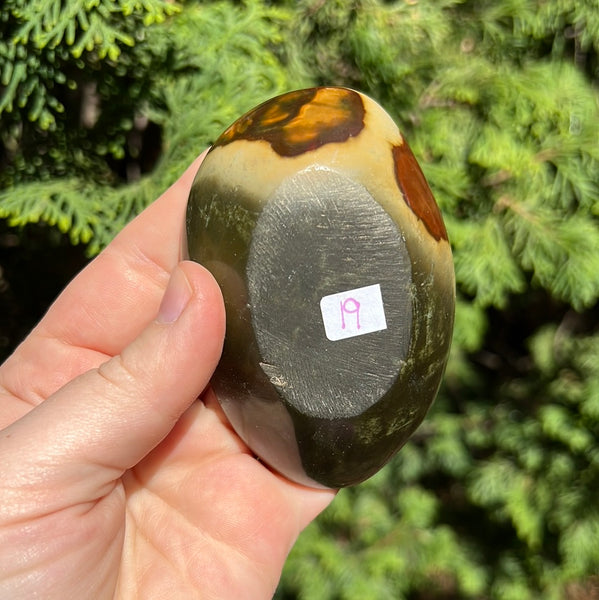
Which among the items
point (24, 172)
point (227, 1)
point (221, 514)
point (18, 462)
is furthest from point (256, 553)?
point (227, 1)

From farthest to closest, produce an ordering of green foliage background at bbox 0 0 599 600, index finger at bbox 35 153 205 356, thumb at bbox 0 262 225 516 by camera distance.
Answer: green foliage background at bbox 0 0 599 600 < index finger at bbox 35 153 205 356 < thumb at bbox 0 262 225 516

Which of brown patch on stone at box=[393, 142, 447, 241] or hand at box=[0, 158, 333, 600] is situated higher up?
brown patch on stone at box=[393, 142, 447, 241]

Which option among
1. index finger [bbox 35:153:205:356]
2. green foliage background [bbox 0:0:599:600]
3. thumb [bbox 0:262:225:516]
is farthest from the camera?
green foliage background [bbox 0:0:599:600]

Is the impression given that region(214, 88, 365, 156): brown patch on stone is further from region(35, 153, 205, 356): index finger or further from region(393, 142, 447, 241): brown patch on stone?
region(35, 153, 205, 356): index finger

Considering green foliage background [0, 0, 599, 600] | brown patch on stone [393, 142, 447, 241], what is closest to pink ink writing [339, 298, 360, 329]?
brown patch on stone [393, 142, 447, 241]

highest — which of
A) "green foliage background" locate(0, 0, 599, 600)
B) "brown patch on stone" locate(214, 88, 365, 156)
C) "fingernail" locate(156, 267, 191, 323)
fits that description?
"brown patch on stone" locate(214, 88, 365, 156)

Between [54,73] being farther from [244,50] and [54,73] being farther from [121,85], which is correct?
[244,50]
